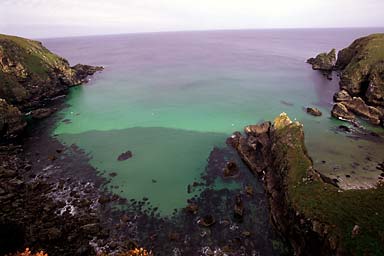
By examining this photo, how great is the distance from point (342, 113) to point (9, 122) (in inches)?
3279

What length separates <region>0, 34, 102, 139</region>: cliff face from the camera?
242 ft

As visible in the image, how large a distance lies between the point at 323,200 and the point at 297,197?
9.56 feet

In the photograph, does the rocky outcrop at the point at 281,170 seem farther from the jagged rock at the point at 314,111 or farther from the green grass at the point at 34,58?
the green grass at the point at 34,58

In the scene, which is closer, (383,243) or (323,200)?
(383,243)

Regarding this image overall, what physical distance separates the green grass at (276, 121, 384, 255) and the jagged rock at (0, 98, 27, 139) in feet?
201

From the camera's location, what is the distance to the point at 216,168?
46.0m

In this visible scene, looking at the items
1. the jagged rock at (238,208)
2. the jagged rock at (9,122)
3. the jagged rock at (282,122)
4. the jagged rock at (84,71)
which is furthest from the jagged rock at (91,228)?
the jagged rock at (84,71)

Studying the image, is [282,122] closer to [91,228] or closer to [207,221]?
[207,221]

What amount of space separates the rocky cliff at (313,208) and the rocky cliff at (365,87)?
108 feet

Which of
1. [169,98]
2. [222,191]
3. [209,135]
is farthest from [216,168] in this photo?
[169,98]

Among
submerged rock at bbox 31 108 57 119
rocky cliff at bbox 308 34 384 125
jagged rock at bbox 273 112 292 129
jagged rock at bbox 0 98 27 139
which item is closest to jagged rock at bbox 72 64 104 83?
submerged rock at bbox 31 108 57 119

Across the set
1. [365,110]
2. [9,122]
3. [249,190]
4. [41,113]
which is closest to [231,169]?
[249,190]

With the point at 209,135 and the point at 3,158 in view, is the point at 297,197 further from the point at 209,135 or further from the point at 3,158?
the point at 3,158

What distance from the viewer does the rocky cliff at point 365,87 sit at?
Result: 65.0 meters
